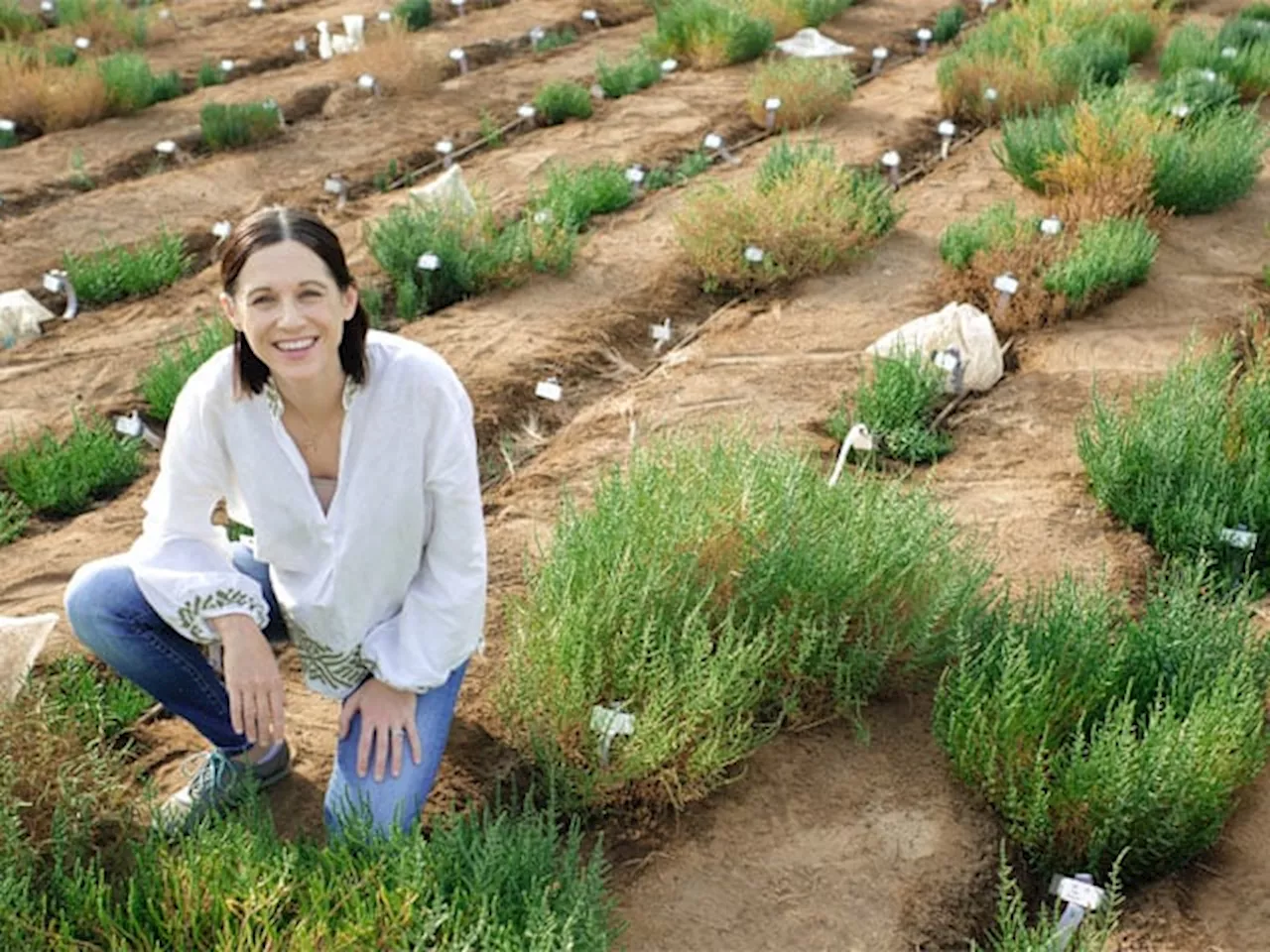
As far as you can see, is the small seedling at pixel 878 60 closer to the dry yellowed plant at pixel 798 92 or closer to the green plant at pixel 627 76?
the dry yellowed plant at pixel 798 92

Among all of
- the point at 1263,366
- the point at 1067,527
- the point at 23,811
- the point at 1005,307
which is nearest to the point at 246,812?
the point at 23,811

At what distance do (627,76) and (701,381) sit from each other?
438 cm

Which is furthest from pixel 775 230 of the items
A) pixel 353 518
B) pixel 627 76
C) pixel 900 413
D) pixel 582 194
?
pixel 353 518

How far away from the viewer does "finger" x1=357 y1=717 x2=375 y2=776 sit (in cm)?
250

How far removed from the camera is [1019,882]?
2748 millimetres

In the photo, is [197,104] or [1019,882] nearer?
[1019,882]

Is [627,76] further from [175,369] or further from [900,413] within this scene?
[900,413]

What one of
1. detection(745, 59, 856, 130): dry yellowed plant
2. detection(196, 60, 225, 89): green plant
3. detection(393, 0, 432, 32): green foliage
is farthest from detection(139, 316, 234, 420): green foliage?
detection(393, 0, 432, 32): green foliage

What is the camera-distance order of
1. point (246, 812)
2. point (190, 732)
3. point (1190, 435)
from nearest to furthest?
1. point (246, 812)
2. point (190, 732)
3. point (1190, 435)

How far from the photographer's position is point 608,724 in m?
2.68

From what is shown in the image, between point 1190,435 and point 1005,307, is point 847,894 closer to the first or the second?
point 1190,435

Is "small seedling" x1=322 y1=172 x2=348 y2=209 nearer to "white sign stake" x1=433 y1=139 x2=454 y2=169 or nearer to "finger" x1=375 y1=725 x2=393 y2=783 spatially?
"white sign stake" x1=433 y1=139 x2=454 y2=169

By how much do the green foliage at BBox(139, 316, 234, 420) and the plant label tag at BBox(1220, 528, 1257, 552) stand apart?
3235 mm

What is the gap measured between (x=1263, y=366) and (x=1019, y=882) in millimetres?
2201
